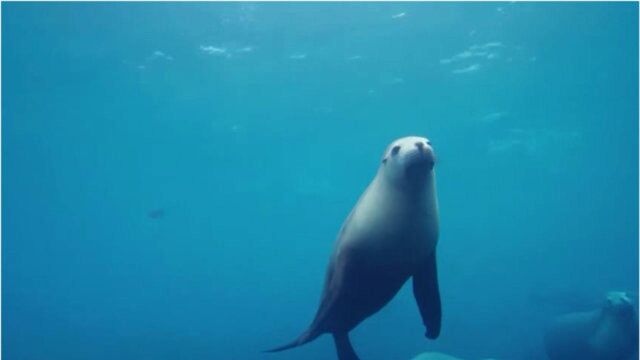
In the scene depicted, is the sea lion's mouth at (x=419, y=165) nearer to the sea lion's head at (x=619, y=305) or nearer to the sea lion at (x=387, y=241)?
the sea lion at (x=387, y=241)

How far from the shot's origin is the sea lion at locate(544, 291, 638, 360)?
10164mm

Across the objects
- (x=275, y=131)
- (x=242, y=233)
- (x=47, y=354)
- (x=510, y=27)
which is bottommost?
(x=242, y=233)

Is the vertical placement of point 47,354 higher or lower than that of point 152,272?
higher

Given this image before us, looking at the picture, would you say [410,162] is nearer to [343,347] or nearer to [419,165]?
[419,165]

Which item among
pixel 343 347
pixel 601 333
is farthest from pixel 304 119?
pixel 343 347

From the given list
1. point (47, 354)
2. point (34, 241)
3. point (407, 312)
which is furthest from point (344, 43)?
point (34, 241)

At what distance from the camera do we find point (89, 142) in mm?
24625

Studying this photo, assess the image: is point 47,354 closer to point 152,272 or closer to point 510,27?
point 510,27

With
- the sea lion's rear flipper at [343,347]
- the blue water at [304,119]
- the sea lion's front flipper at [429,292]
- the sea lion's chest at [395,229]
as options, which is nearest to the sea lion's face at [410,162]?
the sea lion's chest at [395,229]

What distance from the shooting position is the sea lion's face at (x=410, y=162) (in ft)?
13.1

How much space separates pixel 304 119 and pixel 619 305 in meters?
15.2

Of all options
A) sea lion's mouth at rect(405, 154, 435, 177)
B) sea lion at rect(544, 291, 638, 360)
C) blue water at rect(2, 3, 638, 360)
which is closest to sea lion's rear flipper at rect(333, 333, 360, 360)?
sea lion's mouth at rect(405, 154, 435, 177)

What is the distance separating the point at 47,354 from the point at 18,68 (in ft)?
36.4

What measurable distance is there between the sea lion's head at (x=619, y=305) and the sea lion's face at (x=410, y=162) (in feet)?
25.9
